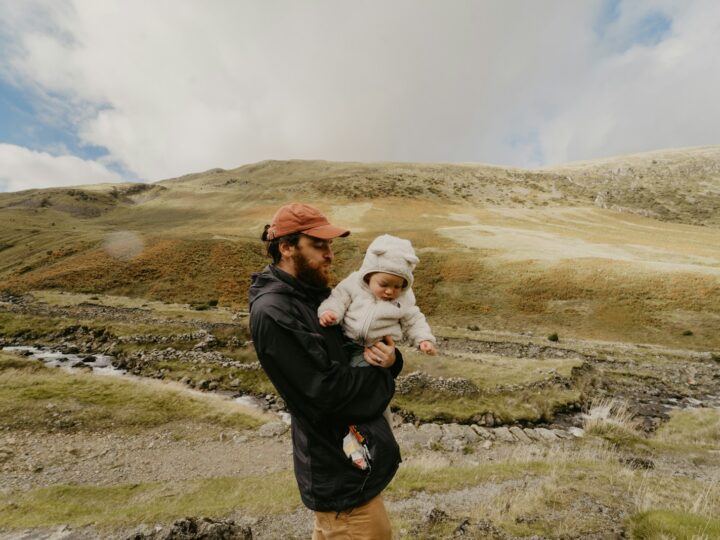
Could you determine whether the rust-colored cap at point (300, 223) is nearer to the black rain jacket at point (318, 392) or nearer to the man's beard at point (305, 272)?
the man's beard at point (305, 272)

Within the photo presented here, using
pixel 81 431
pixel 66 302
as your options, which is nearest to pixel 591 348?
pixel 81 431

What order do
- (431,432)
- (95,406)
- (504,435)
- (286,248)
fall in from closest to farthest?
1. (286,248)
2. (504,435)
3. (431,432)
4. (95,406)

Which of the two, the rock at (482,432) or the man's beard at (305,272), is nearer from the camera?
the man's beard at (305,272)

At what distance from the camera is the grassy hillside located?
40.8 metres

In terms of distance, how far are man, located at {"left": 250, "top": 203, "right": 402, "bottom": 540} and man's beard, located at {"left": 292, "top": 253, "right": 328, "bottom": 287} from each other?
11 mm

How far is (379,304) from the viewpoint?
4.52m

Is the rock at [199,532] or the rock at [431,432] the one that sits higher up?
the rock at [199,532]

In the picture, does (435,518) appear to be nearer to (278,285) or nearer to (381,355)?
(381,355)

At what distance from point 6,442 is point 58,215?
141 meters

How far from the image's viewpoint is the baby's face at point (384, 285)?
4.68 metres

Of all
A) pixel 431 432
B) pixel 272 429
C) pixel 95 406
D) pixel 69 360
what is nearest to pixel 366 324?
pixel 431 432

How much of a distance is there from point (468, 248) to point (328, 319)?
61.7m

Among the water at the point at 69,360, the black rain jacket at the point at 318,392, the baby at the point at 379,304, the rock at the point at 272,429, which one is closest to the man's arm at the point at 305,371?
the black rain jacket at the point at 318,392

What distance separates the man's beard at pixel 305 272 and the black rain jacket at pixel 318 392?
0.30 feet
